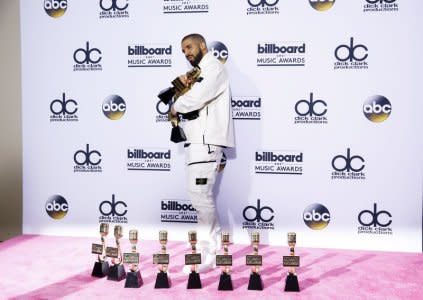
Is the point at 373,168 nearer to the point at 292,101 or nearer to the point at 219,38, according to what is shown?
the point at 292,101

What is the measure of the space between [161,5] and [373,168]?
2403 mm

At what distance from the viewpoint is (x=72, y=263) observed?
3348 millimetres

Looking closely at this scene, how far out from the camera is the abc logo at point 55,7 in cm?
407

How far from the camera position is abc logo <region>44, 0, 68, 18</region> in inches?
160

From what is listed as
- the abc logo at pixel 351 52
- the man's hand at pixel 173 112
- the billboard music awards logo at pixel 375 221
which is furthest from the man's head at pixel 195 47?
the billboard music awards logo at pixel 375 221

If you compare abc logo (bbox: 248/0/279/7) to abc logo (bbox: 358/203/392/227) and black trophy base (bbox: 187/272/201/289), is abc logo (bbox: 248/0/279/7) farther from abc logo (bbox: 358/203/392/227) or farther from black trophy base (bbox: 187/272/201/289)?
black trophy base (bbox: 187/272/201/289)

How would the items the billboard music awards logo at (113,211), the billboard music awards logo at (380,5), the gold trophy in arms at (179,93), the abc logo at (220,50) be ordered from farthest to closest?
the billboard music awards logo at (113,211) < the abc logo at (220,50) < the billboard music awards logo at (380,5) < the gold trophy in arms at (179,93)

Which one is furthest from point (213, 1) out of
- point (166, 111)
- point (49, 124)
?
point (49, 124)

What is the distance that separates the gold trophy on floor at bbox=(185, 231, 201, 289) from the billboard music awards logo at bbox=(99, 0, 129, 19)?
228 centimetres

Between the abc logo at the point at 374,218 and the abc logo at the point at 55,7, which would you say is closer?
the abc logo at the point at 374,218

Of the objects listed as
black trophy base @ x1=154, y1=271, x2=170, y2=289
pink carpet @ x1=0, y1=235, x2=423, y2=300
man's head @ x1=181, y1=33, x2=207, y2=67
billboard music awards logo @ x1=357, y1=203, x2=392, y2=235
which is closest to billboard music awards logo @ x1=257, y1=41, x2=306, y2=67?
man's head @ x1=181, y1=33, x2=207, y2=67

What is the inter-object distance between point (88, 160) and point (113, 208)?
521 mm

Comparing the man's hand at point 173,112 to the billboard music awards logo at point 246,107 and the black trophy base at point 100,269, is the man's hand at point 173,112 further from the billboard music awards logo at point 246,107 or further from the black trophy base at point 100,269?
the black trophy base at point 100,269

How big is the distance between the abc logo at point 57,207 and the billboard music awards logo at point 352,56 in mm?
2893
